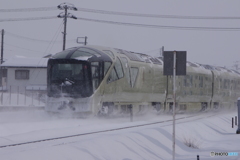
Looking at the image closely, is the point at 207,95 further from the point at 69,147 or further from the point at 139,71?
the point at 69,147

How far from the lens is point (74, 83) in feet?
53.1

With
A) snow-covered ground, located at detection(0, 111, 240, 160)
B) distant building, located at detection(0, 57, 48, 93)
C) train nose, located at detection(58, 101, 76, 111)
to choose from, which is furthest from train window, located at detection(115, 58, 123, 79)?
distant building, located at detection(0, 57, 48, 93)

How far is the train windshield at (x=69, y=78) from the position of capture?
15938 mm

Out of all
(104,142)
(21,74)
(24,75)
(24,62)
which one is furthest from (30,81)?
(104,142)

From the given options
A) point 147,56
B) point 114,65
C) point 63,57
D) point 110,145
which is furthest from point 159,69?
point 110,145

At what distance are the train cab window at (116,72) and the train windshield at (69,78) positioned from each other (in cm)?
100

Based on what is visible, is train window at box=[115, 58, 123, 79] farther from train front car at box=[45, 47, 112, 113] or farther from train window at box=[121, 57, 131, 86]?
train front car at box=[45, 47, 112, 113]

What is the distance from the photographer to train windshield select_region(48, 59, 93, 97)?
15938 millimetres

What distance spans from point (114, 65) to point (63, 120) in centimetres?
307

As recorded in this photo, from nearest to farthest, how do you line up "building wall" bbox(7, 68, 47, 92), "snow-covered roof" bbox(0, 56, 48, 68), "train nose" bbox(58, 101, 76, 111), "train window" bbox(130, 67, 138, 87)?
"train nose" bbox(58, 101, 76, 111) < "train window" bbox(130, 67, 138, 87) < "building wall" bbox(7, 68, 47, 92) < "snow-covered roof" bbox(0, 56, 48, 68)

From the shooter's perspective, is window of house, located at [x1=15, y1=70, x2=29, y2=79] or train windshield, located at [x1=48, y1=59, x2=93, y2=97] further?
window of house, located at [x1=15, y1=70, x2=29, y2=79]

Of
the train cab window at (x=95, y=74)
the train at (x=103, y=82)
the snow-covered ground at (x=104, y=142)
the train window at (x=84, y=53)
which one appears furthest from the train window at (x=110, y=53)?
the snow-covered ground at (x=104, y=142)

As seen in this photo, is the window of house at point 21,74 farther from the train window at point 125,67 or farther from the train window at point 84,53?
the train window at point 84,53

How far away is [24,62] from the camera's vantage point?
147ft
